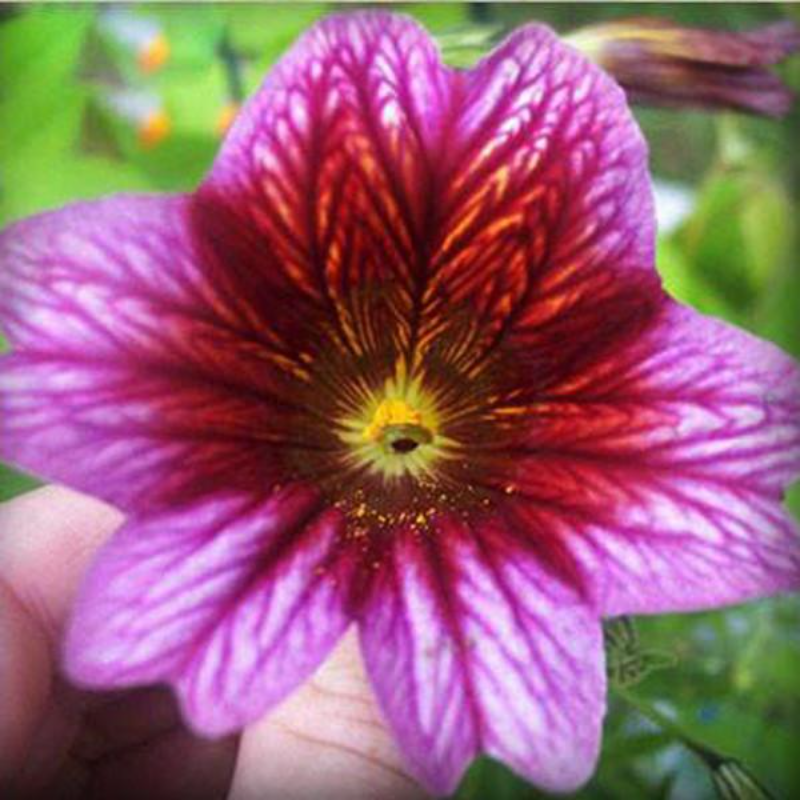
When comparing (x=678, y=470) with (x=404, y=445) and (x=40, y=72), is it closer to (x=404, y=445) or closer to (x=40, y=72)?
(x=404, y=445)

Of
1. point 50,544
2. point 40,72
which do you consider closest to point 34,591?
point 50,544

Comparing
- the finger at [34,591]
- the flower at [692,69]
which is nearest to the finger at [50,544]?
the finger at [34,591]

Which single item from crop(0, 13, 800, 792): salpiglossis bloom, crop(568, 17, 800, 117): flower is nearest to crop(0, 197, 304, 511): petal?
crop(0, 13, 800, 792): salpiglossis bloom

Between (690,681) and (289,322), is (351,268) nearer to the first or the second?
(289,322)

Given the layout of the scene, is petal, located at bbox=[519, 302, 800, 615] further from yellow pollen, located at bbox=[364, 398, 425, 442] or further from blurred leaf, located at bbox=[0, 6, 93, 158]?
blurred leaf, located at bbox=[0, 6, 93, 158]

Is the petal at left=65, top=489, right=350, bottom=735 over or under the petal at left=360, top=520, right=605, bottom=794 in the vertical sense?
over
